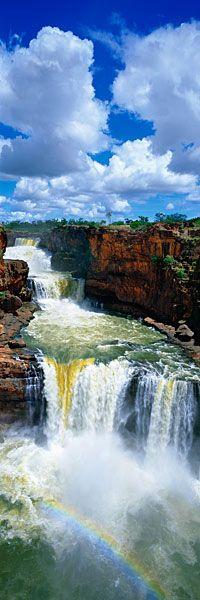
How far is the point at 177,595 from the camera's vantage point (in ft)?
31.2

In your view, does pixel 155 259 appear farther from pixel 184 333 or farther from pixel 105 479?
pixel 105 479

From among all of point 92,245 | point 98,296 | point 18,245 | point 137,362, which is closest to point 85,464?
point 137,362

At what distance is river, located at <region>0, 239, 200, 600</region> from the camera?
10.0 m

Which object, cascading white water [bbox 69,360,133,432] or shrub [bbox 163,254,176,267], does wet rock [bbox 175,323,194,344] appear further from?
cascading white water [bbox 69,360,133,432]

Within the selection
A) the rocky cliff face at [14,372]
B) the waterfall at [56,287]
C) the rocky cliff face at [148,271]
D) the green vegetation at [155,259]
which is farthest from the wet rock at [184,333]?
the waterfall at [56,287]

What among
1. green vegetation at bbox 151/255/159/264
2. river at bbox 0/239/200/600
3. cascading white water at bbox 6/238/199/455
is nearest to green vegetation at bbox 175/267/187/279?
green vegetation at bbox 151/255/159/264

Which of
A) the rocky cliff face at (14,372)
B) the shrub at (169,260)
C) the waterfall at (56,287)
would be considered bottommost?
the rocky cliff face at (14,372)

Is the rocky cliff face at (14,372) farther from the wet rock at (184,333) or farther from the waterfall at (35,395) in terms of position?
the wet rock at (184,333)

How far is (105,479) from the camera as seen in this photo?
13.6 metres

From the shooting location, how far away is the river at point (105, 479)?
10.0 meters

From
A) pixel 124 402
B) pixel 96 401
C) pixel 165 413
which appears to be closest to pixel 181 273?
pixel 124 402

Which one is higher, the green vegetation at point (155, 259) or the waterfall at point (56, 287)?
the green vegetation at point (155, 259)

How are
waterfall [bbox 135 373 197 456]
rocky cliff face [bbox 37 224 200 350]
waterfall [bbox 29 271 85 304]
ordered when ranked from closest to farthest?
waterfall [bbox 135 373 197 456] < rocky cliff face [bbox 37 224 200 350] < waterfall [bbox 29 271 85 304]

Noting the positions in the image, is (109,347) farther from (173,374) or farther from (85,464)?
(85,464)
